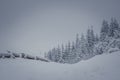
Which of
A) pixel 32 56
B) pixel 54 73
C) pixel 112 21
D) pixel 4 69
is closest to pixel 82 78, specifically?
pixel 54 73

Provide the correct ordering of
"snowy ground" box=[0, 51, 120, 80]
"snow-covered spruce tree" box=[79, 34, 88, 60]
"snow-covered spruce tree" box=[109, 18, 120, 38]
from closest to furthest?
"snowy ground" box=[0, 51, 120, 80] → "snow-covered spruce tree" box=[109, 18, 120, 38] → "snow-covered spruce tree" box=[79, 34, 88, 60]

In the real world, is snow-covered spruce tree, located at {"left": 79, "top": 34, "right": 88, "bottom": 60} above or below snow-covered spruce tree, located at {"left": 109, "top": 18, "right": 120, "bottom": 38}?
below

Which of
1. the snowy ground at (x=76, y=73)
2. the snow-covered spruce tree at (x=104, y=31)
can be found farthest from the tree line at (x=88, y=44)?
Answer: the snowy ground at (x=76, y=73)

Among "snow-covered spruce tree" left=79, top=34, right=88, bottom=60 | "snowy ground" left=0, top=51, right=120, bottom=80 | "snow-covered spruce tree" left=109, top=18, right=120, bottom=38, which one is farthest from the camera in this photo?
"snow-covered spruce tree" left=79, top=34, right=88, bottom=60

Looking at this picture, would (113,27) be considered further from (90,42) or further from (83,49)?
(83,49)

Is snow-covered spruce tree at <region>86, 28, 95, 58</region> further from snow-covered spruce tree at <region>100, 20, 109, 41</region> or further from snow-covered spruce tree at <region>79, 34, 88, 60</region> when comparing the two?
snow-covered spruce tree at <region>100, 20, 109, 41</region>

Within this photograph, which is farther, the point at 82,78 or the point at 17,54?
the point at 17,54

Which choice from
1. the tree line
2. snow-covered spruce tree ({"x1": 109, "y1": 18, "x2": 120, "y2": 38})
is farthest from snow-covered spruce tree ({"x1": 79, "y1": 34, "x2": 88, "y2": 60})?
snow-covered spruce tree ({"x1": 109, "y1": 18, "x2": 120, "y2": 38})

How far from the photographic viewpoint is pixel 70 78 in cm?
765

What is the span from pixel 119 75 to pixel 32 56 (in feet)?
32.2

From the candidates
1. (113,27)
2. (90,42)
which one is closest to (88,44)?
(90,42)

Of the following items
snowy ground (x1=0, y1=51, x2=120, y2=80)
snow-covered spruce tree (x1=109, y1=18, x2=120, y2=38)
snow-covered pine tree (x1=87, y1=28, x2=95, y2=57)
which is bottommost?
snowy ground (x1=0, y1=51, x2=120, y2=80)

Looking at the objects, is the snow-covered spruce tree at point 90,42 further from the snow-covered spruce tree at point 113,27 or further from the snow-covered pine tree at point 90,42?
the snow-covered spruce tree at point 113,27

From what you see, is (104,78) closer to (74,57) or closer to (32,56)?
(32,56)
